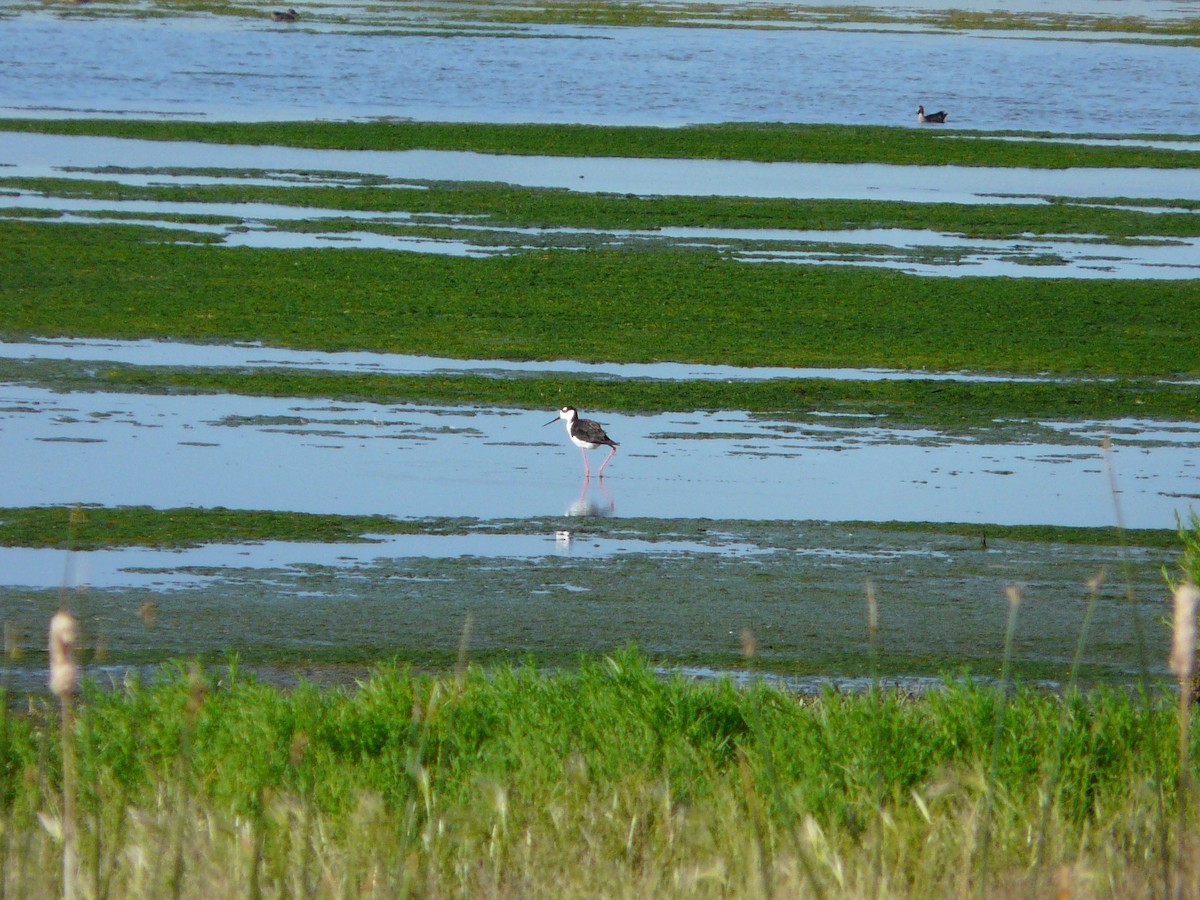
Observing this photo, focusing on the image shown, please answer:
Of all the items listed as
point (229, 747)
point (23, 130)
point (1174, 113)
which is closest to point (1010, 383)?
point (229, 747)

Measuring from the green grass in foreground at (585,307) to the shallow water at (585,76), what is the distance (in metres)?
16.4

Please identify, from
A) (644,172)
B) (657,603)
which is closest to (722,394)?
(657,603)

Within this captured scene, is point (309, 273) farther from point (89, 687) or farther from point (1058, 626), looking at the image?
point (89, 687)

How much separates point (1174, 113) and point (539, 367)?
3136 cm

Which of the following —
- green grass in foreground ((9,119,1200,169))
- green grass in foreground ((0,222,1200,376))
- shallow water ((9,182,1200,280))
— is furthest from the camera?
green grass in foreground ((9,119,1200,169))

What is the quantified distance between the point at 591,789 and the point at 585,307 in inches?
497

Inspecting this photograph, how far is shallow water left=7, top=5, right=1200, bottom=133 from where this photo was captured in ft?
128

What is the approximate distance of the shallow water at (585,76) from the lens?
39.1 metres

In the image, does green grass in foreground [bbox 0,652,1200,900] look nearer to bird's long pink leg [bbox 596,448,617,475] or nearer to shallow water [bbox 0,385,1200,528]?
shallow water [bbox 0,385,1200,528]

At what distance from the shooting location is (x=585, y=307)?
18.2m

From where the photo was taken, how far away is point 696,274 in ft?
65.6

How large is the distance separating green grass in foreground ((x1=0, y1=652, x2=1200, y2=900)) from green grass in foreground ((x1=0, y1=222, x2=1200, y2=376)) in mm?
9651

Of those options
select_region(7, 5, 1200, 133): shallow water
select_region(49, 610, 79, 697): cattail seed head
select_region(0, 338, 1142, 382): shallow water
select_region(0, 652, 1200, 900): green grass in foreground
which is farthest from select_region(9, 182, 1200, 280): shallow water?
select_region(49, 610, 79, 697): cattail seed head

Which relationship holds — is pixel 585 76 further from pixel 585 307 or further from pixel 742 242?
pixel 585 307
